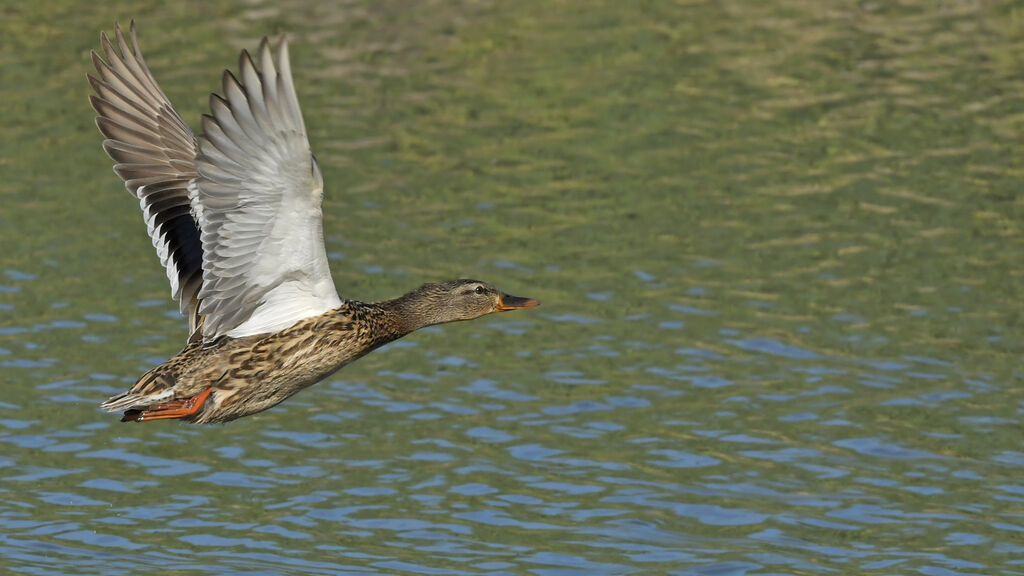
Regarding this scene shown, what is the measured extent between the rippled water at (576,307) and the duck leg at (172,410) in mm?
1683

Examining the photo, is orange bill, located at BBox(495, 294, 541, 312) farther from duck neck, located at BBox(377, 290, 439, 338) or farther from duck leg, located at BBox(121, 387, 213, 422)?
duck leg, located at BBox(121, 387, 213, 422)

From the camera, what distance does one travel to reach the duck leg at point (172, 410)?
9.16 metres

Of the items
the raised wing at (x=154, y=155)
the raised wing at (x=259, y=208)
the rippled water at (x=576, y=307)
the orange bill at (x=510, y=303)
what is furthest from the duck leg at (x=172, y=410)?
the orange bill at (x=510, y=303)

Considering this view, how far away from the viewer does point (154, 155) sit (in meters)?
10.3

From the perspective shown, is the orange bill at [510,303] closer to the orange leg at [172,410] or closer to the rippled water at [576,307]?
the rippled water at [576,307]

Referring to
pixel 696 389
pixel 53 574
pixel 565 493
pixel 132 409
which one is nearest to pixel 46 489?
pixel 53 574

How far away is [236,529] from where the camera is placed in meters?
11.2

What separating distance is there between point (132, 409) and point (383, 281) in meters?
5.60

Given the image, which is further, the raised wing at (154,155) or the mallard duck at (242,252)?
the raised wing at (154,155)

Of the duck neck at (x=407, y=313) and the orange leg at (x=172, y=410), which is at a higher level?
the duck neck at (x=407, y=313)

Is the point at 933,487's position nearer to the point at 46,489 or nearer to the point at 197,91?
the point at 46,489

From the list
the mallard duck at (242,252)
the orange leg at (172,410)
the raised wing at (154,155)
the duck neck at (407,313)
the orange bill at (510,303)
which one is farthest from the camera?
the orange bill at (510,303)

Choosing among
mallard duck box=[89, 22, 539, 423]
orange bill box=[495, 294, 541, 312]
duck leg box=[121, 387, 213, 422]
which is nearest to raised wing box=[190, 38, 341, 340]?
mallard duck box=[89, 22, 539, 423]

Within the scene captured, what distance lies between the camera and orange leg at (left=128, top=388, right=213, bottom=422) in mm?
9156
